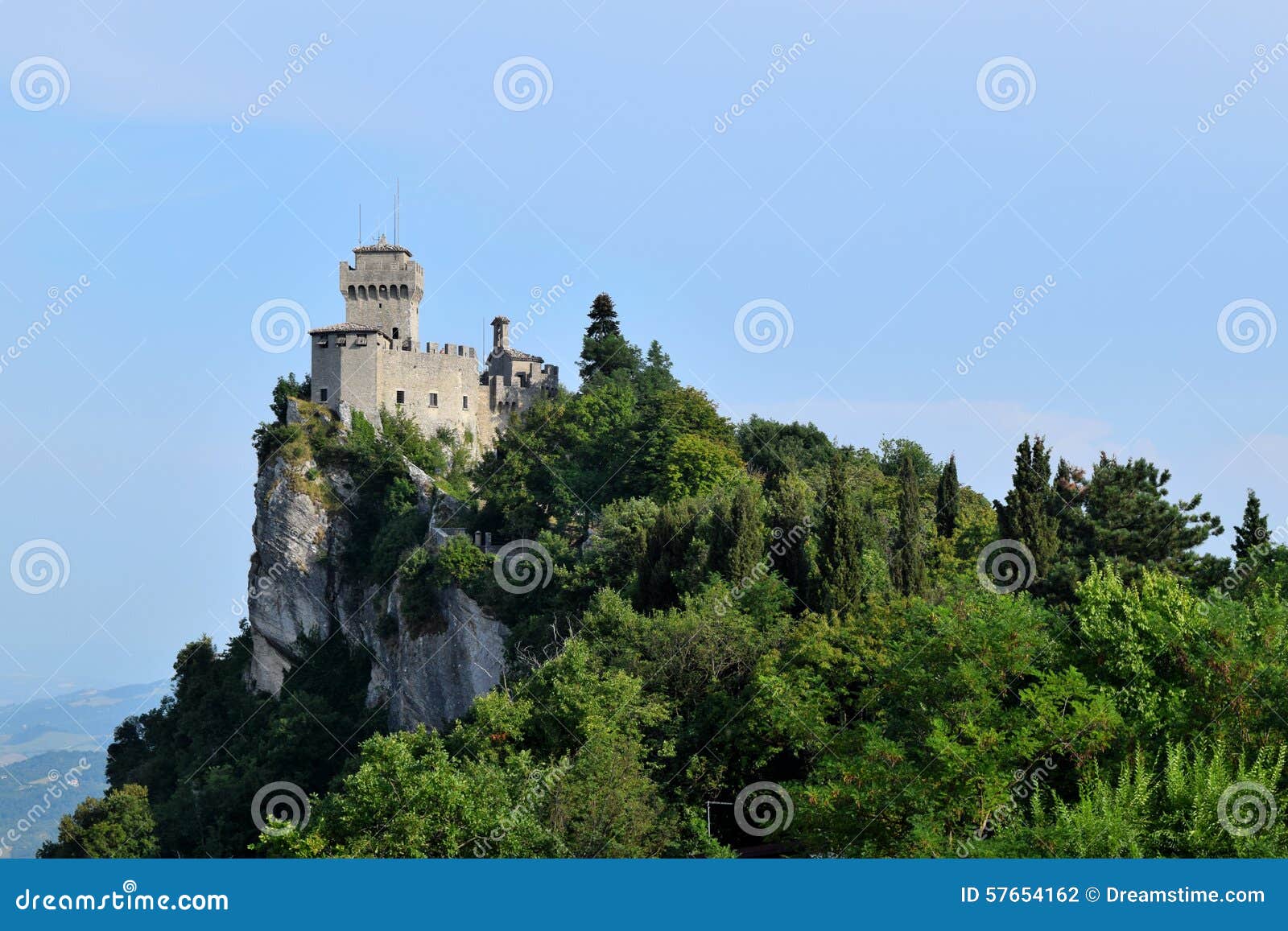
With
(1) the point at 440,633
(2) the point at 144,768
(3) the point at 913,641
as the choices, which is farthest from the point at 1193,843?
(2) the point at 144,768

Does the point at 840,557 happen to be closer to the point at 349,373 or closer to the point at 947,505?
the point at 947,505

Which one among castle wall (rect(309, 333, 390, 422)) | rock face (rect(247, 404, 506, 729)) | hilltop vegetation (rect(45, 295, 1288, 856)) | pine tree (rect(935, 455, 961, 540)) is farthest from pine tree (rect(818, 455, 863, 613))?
castle wall (rect(309, 333, 390, 422))

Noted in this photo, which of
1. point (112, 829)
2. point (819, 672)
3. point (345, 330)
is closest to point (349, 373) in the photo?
point (345, 330)

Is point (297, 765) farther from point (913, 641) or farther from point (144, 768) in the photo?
point (913, 641)

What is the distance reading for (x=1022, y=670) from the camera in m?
30.2

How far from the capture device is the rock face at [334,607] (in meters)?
61.6

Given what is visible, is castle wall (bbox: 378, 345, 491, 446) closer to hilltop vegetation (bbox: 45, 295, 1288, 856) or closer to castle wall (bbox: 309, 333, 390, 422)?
castle wall (bbox: 309, 333, 390, 422)

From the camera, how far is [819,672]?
37.2m

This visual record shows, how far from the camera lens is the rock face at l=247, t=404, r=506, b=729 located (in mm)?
61625

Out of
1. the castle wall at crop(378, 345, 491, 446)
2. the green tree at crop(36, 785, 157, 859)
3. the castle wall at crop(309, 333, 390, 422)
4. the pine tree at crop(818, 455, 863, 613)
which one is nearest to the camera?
the pine tree at crop(818, 455, 863, 613)

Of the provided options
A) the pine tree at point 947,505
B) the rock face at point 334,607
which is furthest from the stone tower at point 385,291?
the pine tree at point 947,505

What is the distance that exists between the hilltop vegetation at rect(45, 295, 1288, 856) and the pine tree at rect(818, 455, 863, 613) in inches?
3.0

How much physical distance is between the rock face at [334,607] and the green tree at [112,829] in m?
9.26

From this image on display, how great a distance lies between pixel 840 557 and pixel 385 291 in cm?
4185
